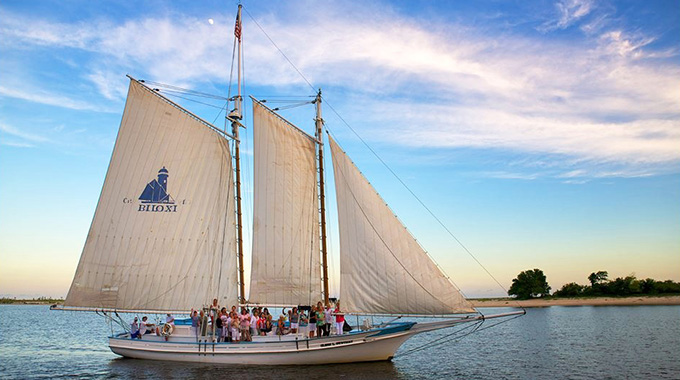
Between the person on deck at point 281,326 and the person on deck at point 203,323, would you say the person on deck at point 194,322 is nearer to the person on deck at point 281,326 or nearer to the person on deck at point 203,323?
the person on deck at point 203,323

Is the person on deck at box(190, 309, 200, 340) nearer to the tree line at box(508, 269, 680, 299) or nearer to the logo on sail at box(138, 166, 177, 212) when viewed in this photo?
the logo on sail at box(138, 166, 177, 212)

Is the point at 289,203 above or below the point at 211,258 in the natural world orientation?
above

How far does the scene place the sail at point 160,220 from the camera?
98.7 feet

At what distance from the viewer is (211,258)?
31297 millimetres

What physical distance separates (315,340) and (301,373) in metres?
1.94

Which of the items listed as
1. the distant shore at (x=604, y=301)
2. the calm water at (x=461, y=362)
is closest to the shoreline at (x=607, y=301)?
the distant shore at (x=604, y=301)

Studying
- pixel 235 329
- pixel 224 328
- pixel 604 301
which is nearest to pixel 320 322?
pixel 235 329

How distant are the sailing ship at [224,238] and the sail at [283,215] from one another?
0.07 meters

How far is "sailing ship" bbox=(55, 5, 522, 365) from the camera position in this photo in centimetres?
2694

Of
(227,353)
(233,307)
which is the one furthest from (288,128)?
(227,353)

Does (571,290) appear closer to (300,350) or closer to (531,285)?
(531,285)

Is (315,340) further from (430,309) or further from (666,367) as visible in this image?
(666,367)

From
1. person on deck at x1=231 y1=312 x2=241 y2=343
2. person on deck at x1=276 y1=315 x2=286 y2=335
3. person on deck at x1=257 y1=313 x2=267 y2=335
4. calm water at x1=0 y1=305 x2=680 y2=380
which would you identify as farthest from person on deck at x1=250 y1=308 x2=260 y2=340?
calm water at x1=0 y1=305 x2=680 y2=380

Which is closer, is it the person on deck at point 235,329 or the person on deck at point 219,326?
the person on deck at point 235,329
